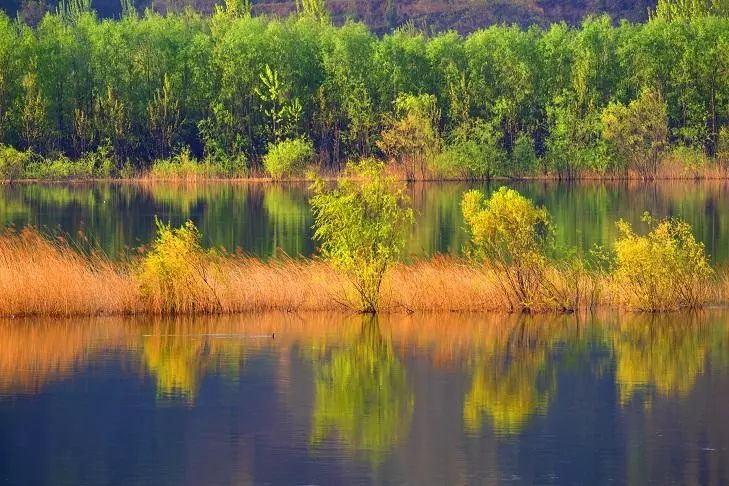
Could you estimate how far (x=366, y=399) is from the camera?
20.2 m

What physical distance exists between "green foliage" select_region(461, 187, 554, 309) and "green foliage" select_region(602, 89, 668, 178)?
6008 centimetres

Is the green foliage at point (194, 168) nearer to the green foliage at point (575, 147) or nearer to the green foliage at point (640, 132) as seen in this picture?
the green foliage at point (575, 147)

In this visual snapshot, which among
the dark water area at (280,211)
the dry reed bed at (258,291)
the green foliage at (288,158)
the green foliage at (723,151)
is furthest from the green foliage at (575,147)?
the dry reed bed at (258,291)

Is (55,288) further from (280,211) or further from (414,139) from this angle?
(414,139)

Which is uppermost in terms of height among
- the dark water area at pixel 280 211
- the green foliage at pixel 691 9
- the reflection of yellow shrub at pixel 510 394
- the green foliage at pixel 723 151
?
the green foliage at pixel 691 9

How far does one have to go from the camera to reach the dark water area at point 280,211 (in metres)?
45.0

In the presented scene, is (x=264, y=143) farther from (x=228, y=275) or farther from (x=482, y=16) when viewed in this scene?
(x=482, y=16)

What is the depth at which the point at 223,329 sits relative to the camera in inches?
1024

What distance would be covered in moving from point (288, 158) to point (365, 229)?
198ft

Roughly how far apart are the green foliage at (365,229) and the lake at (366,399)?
0.76m

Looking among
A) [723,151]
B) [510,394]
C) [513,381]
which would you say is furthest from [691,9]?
[510,394]

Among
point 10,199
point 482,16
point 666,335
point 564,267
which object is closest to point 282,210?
point 10,199

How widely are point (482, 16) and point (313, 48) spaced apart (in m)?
97.6

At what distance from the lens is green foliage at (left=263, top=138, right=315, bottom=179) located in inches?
3455
